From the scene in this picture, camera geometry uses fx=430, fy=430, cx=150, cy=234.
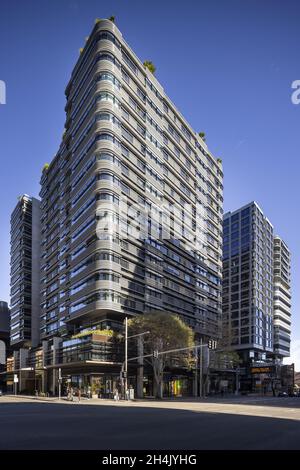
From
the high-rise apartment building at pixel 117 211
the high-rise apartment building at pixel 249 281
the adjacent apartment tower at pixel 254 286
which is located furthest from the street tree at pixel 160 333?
the high-rise apartment building at pixel 249 281

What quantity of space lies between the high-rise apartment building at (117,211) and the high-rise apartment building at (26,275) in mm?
6339

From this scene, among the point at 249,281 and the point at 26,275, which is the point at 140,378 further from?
the point at 249,281

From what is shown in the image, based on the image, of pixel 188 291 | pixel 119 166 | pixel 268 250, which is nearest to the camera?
pixel 119 166

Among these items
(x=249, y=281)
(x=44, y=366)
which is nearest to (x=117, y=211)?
(x=44, y=366)

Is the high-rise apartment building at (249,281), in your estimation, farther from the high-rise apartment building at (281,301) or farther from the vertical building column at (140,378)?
the vertical building column at (140,378)

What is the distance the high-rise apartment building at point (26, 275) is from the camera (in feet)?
347

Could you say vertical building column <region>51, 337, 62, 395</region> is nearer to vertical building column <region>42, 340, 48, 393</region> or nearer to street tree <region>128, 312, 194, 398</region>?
vertical building column <region>42, 340, 48, 393</region>

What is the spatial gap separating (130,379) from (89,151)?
129ft

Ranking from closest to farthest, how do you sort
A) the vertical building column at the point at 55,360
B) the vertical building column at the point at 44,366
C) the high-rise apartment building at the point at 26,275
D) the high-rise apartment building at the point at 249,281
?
the vertical building column at the point at 55,360, the vertical building column at the point at 44,366, the high-rise apartment building at the point at 26,275, the high-rise apartment building at the point at 249,281

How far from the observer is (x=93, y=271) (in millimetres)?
68562

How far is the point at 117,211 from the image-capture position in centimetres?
7094

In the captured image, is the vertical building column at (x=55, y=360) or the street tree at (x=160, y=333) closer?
the street tree at (x=160, y=333)
